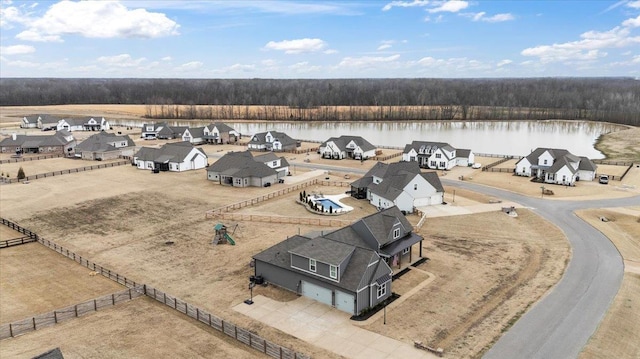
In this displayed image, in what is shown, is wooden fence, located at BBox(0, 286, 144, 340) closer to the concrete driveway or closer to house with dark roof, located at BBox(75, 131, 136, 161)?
the concrete driveway

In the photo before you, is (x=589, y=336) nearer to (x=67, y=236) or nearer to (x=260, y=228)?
(x=260, y=228)

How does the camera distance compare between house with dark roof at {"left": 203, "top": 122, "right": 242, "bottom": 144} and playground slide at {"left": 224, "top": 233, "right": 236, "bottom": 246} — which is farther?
house with dark roof at {"left": 203, "top": 122, "right": 242, "bottom": 144}

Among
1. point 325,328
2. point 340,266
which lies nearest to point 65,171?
point 340,266

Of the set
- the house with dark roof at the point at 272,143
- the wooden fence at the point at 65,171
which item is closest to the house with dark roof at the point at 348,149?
the house with dark roof at the point at 272,143

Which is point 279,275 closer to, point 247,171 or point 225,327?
point 225,327

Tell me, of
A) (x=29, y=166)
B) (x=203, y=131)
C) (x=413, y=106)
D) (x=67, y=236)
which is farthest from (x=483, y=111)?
(x=67, y=236)

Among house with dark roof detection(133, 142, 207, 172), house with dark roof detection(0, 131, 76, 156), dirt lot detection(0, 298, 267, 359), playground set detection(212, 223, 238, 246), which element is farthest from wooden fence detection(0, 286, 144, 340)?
house with dark roof detection(0, 131, 76, 156)

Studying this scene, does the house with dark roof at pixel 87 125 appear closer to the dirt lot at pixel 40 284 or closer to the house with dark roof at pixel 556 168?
the dirt lot at pixel 40 284
